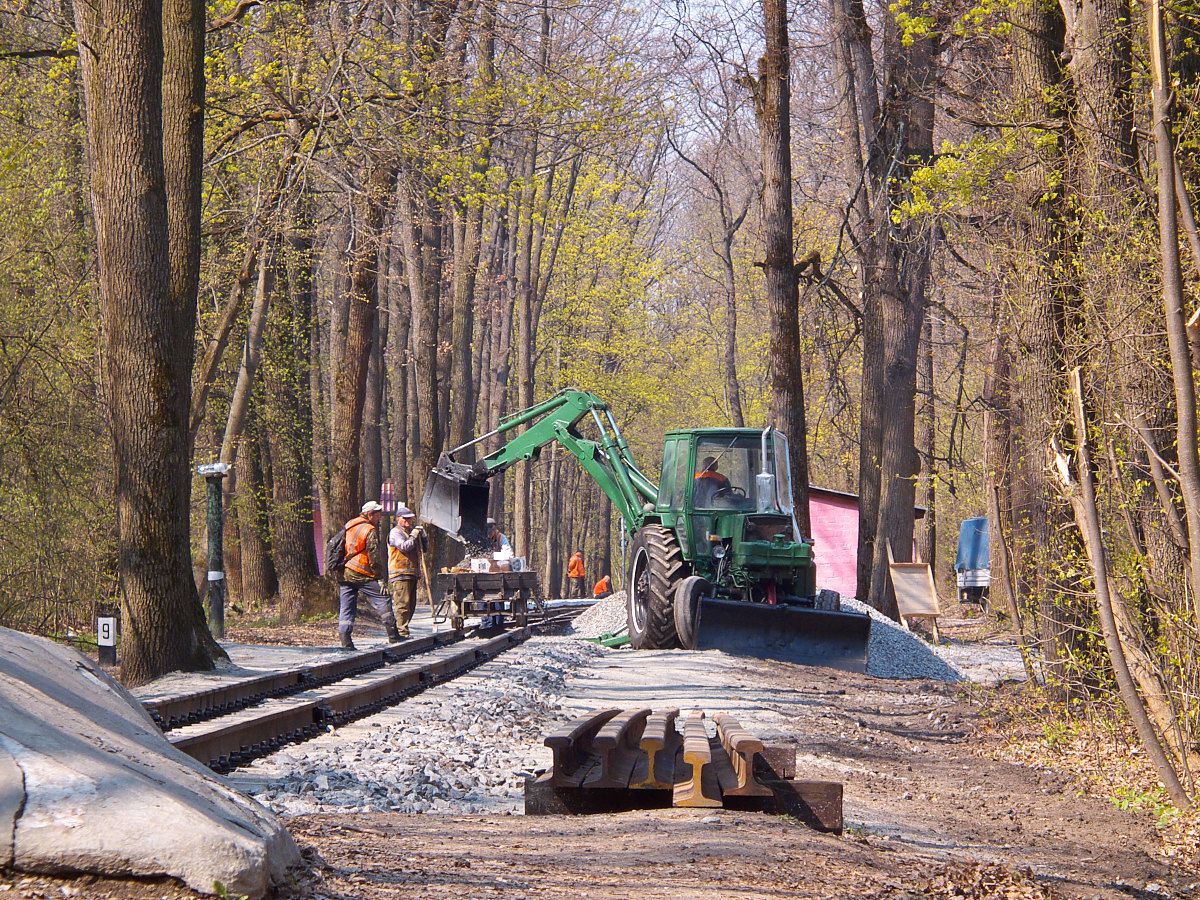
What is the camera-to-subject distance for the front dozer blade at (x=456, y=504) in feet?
82.2

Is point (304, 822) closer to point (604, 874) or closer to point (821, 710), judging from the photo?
point (604, 874)

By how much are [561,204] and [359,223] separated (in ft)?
80.4

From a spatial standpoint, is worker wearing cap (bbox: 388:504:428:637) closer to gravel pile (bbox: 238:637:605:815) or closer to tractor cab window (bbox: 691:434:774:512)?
tractor cab window (bbox: 691:434:774:512)

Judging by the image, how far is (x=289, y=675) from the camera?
13.5 metres

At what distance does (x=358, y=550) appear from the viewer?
19.3 meters

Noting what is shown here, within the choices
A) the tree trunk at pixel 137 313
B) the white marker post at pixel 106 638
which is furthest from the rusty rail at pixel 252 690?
the white marker post at pixel 106 638

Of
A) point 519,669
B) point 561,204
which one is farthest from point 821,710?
point 561,204

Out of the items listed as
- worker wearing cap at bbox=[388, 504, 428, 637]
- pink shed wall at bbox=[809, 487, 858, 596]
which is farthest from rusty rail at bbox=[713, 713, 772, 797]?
pink shed wall at bbox=[809, 487, 858, 596]

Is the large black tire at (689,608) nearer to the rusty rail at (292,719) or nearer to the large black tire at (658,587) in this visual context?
the large black tire at (658,587)

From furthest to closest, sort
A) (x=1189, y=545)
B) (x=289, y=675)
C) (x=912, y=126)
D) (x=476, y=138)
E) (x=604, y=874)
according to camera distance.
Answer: (x=912, y=126), (x=476, y=138), (x=289, y=675), (x=1189, y=545), (x=604, y=874)

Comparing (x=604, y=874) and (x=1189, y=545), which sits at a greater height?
(x=1189, y=545)

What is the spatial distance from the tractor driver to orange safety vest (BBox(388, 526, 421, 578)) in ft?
15.9

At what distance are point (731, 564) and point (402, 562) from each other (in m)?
5.54

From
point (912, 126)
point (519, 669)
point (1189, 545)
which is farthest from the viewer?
point (912, 126)
